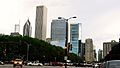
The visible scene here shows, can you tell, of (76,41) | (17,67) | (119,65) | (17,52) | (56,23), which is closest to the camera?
(119,65)

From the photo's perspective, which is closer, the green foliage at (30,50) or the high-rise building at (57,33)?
the green foliage at (30,50)

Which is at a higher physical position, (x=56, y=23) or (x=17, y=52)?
(x=56, y=23)

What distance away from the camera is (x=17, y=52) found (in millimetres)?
146625

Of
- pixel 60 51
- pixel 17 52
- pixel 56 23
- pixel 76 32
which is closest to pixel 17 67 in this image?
pixel 17 52

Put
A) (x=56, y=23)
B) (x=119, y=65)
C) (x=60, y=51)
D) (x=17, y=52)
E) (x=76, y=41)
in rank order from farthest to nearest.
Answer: (x=76, y=41), (x=60, y=51), (x=56, y=23), (x=17, y=52), (x=119, y=65)

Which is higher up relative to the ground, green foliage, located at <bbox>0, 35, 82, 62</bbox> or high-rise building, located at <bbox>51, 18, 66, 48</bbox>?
high-rise building, located at <bbox>51, 18, 66, 48</bbox>

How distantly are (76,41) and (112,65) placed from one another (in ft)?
573

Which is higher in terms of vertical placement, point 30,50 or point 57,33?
point 57,33

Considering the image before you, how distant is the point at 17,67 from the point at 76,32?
119 metres

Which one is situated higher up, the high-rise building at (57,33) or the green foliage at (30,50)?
the high-rise building at (57,33)

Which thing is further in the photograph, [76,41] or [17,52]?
[76,41]

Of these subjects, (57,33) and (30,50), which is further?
(57,33)

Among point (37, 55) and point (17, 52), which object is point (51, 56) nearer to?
point (37, 55)

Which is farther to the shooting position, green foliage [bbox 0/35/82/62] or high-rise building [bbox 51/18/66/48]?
high-rise building [bbox 51/18/66/48]
